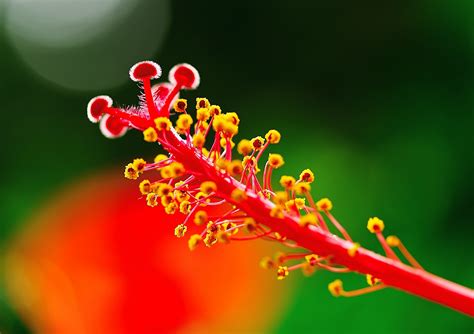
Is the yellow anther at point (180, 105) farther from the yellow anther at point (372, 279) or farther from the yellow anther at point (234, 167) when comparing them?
the yellow anther at point (372, 279)

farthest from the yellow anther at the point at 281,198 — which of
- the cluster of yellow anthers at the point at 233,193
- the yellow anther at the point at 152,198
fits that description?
the yellow anther at the point at 152,198

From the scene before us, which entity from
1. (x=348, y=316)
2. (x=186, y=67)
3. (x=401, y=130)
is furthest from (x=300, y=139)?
(x=186, y=67)

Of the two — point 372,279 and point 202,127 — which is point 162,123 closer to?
point 202,127

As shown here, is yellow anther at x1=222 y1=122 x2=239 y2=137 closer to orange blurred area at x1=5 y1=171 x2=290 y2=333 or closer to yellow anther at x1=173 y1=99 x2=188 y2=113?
yellow anther at x1=173 y1=99 x2=188 y2=113

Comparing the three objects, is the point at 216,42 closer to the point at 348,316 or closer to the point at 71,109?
the point at 71,109

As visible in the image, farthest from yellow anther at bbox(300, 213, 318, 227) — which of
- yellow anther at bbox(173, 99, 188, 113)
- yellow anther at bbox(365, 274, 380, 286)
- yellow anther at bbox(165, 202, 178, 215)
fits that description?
yellow anther at bbox(173, 99, 188, 113)

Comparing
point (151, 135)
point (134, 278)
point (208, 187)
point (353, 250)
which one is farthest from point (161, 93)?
point (134, 278)
